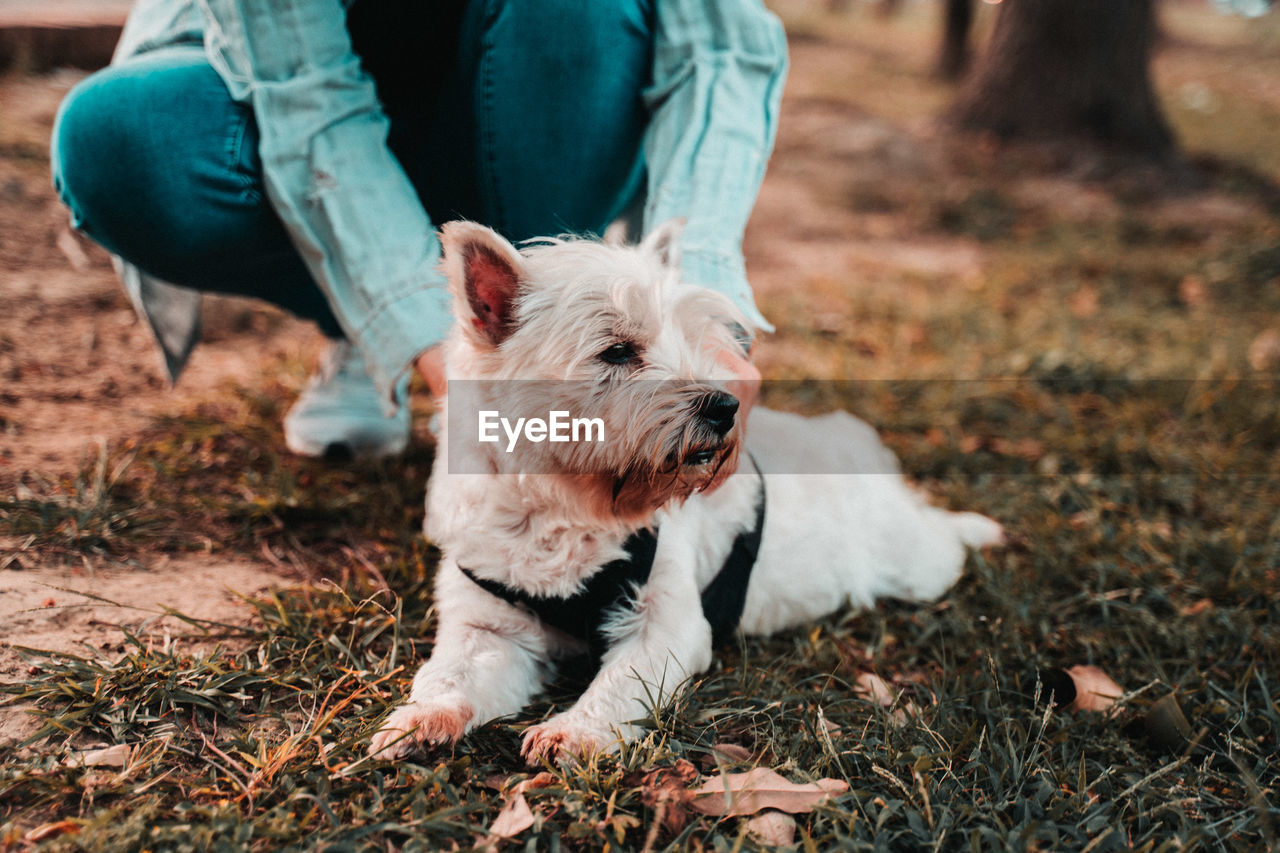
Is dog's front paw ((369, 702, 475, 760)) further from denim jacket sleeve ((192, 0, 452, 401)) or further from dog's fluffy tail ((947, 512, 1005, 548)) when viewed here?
dog's fluffy tail ((947, 512, 1005, 548))

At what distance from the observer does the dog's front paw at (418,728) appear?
179 centimetres

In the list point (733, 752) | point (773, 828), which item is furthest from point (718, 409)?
point (773, 828)

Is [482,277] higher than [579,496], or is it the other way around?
[482,277]

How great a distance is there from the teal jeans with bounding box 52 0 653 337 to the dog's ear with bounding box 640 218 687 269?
0.69 metres

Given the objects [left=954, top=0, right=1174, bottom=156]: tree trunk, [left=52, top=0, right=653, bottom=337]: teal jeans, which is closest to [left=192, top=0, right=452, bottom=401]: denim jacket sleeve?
[left=52, top=0, right=653, bottom=337]: teal jeans

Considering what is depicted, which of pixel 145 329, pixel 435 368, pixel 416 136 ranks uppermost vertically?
pixel 416 136

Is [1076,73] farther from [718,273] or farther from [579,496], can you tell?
[579,496]

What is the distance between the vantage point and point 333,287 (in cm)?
238

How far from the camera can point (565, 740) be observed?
1824mm

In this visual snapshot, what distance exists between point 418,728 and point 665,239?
4.50 ft

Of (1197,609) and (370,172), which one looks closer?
(370,172)

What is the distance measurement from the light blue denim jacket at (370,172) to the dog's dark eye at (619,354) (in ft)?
1.47

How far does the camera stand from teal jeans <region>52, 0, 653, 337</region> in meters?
2.43

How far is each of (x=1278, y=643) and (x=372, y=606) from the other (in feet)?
8.46
